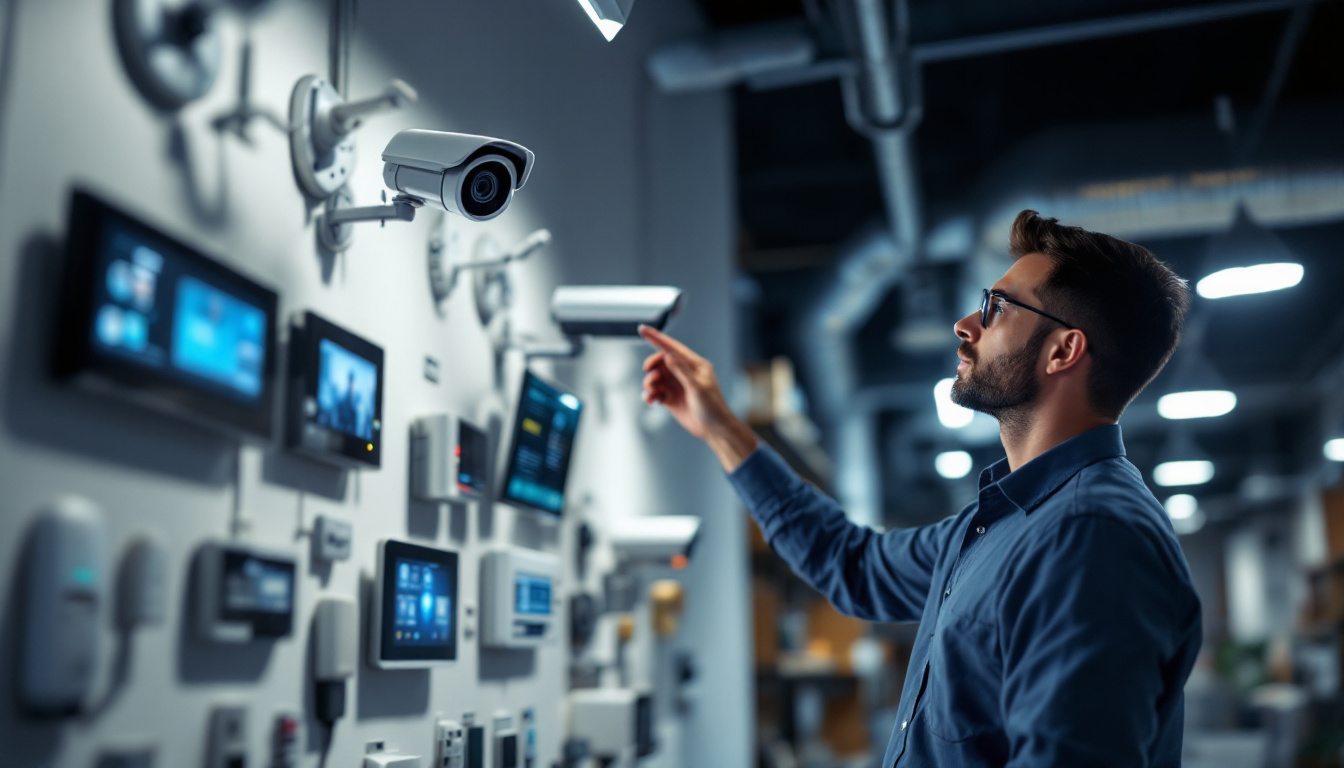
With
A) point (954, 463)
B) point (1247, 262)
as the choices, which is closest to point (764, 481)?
point (1247, 262)

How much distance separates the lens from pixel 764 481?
2719 millimetres

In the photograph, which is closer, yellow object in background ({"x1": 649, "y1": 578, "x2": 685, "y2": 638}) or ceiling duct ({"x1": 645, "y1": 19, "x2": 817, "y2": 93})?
yellow object in background ({"x1": 649, "y1": 578, "x2": 685, "y2": 638})

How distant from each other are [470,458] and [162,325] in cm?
113

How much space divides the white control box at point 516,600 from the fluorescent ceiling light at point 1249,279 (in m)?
3.35

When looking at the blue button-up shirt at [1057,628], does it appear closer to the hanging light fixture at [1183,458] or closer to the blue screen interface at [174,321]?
the blue screen interface at [174,321]

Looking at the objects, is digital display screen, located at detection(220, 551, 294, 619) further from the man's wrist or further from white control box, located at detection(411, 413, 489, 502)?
the man's wrist

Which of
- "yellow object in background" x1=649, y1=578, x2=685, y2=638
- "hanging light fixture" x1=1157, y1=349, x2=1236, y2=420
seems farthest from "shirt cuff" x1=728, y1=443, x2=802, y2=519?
"hanging light fixture" x1=1157, y1=349, x2=1236, y2=420

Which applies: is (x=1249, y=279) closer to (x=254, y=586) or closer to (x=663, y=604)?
(x=663, y=604)

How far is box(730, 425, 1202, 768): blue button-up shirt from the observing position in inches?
61.6

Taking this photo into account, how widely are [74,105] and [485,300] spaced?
145 cm

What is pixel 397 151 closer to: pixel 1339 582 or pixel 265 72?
pixel 265 72

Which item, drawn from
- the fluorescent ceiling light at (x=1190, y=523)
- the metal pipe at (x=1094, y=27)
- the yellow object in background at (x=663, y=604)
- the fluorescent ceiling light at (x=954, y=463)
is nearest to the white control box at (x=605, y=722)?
the yellow object in background at (x=663, y=604)

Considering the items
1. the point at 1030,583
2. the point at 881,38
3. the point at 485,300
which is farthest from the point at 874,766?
the point at 1030,583

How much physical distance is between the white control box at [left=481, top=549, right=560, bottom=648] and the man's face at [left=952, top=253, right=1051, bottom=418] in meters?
1.26
